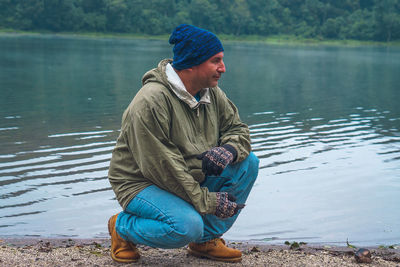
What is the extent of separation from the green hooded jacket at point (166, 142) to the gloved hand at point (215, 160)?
4.3 inches

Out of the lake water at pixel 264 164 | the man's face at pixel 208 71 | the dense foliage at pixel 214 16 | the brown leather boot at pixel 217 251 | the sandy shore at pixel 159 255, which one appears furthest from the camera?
the dense foliage at pixel 214 16

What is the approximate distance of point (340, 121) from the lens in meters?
14.3

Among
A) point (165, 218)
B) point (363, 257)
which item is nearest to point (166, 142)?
point (165, 218)

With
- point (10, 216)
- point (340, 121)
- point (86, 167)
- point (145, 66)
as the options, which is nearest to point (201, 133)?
point (10, 216)

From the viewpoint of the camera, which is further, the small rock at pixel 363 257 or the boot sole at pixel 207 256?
the small rock at pixel 363 257

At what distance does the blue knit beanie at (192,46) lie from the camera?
376 cm

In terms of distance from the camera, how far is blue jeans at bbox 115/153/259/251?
360 centimetres

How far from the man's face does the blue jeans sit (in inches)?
25.9

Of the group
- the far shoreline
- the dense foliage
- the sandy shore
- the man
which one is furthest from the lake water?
the dense foliage

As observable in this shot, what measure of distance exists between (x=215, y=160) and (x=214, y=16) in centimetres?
11549

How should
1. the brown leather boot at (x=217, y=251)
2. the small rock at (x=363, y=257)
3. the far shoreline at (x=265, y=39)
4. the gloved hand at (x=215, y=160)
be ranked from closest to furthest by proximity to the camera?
the gloved hand at (x=215, y=160) → the brown leather boot at (x=217, y=251) → the small rock at (x=363, y=257) → the far shoreline at (x=265, y=39)

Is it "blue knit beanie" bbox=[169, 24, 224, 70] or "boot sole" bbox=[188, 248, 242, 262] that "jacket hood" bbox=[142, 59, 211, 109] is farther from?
"boot sole" bbox=[188, 248, 242, 262]

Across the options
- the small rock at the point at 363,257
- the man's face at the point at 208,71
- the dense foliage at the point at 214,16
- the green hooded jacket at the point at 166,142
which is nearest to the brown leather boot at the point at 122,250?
the green hooded jacket at the point at 166,142

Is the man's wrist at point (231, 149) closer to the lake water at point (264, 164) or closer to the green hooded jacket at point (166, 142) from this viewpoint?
the green hooded jacket at point (166, 142)
